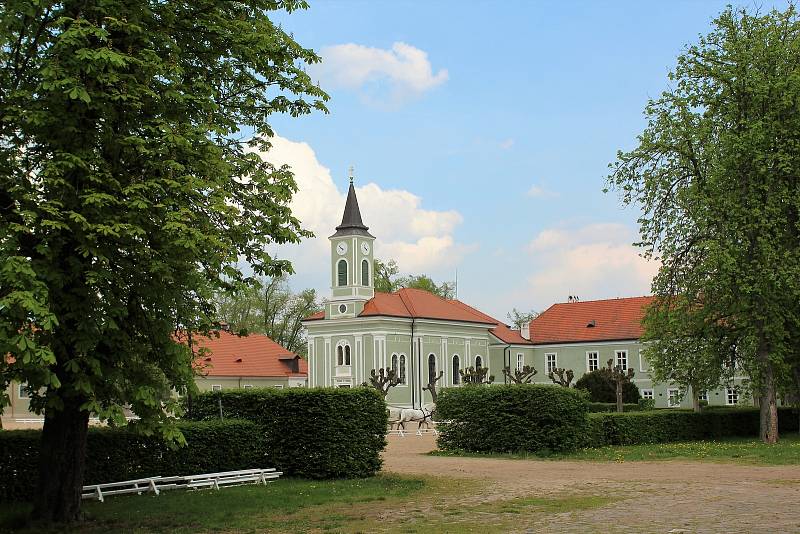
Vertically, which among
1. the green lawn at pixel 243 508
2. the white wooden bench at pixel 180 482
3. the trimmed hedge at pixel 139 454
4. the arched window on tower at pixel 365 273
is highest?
the arched window on tower at pixel 365 273

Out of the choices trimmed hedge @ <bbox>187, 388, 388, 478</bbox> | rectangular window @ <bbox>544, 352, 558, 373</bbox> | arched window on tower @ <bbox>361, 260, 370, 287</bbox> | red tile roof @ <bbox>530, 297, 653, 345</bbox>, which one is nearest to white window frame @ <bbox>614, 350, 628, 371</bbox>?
red tile roof @ <bbox>530, 297, 653, 345</bbox>

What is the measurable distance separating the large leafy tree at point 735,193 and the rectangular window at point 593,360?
112ft

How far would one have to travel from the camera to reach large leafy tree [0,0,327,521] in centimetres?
1127

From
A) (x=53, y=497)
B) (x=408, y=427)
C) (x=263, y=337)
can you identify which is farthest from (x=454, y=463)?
(x=263, y=337)

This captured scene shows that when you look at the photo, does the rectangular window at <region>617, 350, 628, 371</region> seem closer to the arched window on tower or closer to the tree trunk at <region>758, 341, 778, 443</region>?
the arched window on tower

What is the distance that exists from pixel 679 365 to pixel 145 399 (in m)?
21.9

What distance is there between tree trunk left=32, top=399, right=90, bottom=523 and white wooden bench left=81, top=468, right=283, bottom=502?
2034 mm

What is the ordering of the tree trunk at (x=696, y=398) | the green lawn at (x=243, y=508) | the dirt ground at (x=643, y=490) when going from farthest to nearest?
1. the tree trunk at (x=696, y=398)
2. the green lawn at (x=243, y=508)
3. the dirt ground at (x=643, y=490)

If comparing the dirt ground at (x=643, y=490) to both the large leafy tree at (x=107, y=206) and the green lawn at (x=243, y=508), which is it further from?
the large leafy tree at (x=107, y=206)

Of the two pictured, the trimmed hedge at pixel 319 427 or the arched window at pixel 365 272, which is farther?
the arched window at pixel 365 272

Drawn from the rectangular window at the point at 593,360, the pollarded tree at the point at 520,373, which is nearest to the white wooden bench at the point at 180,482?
the pollarded tree at the point at 520,373

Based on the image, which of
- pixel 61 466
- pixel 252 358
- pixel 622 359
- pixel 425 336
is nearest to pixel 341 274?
pixel 425 336

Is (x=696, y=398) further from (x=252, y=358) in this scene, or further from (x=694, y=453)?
(x=252, y=358)

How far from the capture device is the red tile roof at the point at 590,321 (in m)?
63.7
